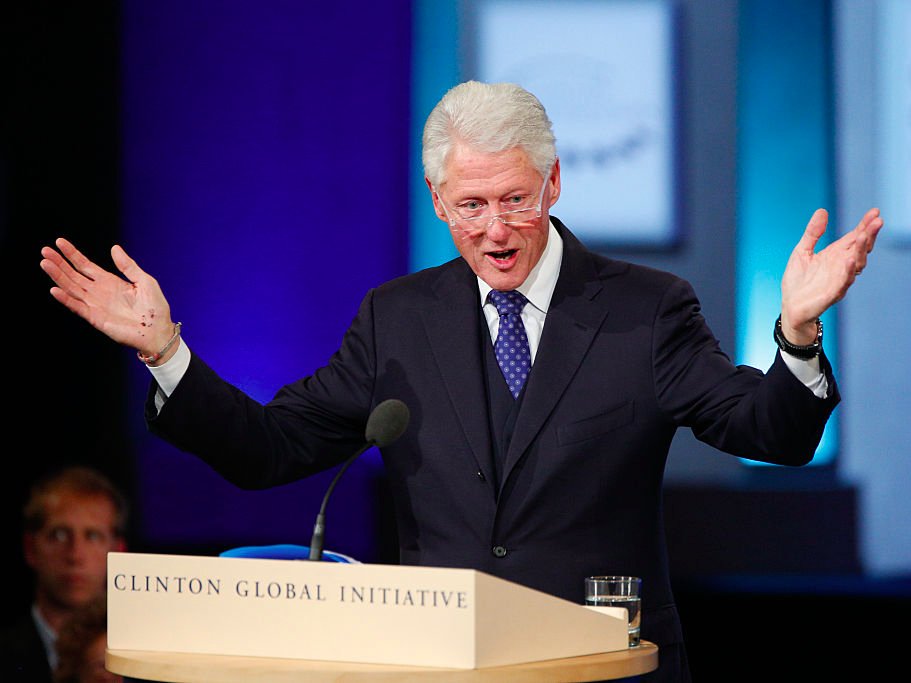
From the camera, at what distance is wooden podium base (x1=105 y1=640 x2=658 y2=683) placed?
1517 mm

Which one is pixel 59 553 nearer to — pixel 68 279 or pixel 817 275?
pixel 68 279

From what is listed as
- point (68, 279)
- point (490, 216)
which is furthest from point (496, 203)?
point (68, 279)

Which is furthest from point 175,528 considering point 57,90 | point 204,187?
point 57,90

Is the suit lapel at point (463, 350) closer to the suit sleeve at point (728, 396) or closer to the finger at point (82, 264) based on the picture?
the suit sleeve at point (728, 396)

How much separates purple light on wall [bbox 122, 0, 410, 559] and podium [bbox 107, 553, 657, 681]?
8.58 feet

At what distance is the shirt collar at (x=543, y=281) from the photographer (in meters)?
2.35

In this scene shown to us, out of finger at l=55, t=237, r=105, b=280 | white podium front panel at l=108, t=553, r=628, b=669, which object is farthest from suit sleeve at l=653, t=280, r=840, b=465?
finger at l=55, t=237, r=105, b=280

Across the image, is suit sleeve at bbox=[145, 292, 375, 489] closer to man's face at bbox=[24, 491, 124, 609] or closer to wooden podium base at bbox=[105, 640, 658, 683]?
wooden podium base at bbox=[105, 640, 658, 683]

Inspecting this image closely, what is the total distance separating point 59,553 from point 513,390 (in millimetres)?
2306

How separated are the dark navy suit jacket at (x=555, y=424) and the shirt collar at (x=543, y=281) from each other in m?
0.02

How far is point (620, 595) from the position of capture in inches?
70.6

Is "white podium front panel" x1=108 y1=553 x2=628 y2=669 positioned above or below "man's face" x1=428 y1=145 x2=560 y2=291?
below

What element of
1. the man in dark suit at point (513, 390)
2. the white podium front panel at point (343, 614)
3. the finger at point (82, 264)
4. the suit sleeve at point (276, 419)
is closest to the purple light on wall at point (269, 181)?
the suit sleeve at point (276, 419)

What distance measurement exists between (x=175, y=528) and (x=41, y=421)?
57 centimetres
